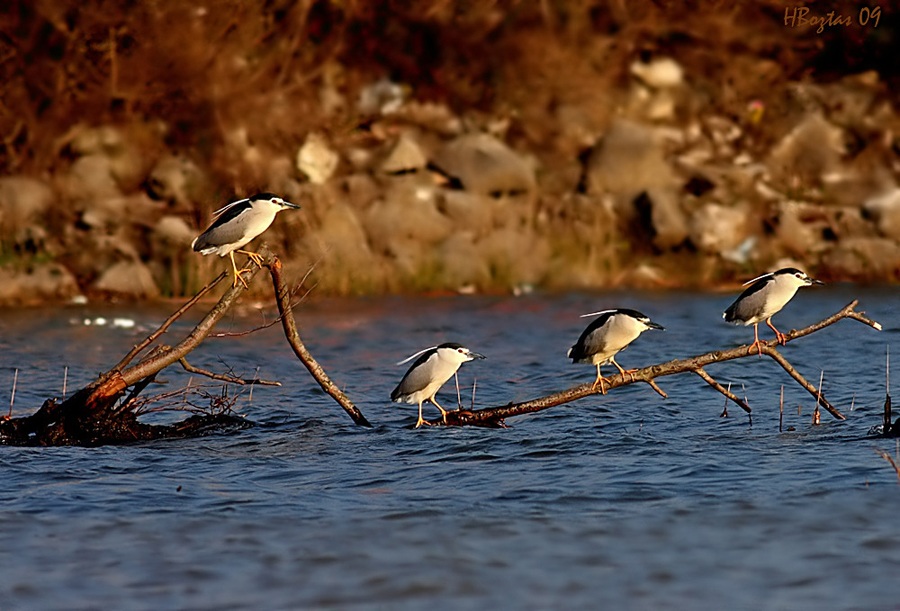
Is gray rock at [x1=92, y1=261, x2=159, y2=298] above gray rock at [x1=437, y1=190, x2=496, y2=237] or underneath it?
underneath

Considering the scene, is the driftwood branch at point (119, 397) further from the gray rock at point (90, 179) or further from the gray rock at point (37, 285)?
the gray rock at point (90, 179)

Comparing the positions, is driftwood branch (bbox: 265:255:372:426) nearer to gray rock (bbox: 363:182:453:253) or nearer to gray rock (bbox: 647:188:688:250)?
gray rock (bbox: 363:182:453:253)

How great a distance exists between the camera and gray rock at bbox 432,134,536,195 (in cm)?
2344

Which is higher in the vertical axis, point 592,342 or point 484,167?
point 484,167

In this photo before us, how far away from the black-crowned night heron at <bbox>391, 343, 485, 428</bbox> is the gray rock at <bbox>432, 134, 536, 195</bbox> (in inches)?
471

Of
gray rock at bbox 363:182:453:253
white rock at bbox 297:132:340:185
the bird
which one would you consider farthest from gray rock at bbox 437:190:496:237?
the bird

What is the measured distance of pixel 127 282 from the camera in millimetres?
21391

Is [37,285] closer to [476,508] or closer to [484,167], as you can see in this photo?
[484,167]

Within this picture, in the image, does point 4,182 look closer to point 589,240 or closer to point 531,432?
point 589,240

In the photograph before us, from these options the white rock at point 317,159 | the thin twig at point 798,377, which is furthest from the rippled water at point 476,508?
the white rock at point 317,159

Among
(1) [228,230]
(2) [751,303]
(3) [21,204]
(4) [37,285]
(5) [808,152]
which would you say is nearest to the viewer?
(1) [228,230]

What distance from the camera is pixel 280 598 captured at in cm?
650

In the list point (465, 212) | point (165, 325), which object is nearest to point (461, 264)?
point (465, 212)

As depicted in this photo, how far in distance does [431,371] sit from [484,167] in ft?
40.9
